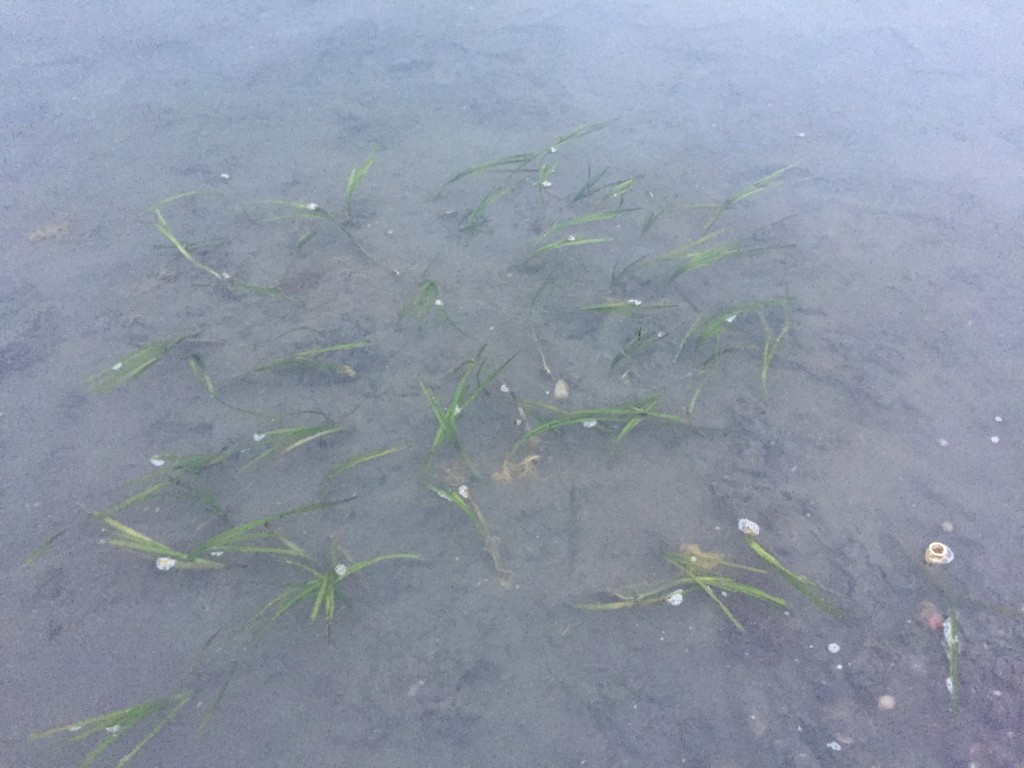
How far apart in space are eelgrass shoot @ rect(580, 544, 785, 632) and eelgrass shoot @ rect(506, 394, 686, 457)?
0.32 meters

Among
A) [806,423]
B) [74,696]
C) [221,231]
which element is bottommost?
[74,696]

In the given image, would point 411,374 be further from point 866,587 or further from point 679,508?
point 866,587

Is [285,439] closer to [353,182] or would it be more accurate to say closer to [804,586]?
[353,182]

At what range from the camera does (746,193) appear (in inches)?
90.5

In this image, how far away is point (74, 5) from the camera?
335 centimetres

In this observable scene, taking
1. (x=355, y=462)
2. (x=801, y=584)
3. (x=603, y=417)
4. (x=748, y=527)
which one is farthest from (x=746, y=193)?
(x=355, y=462)

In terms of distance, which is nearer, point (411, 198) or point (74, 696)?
point (74, 696)

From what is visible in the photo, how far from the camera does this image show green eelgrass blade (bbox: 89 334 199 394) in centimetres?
184

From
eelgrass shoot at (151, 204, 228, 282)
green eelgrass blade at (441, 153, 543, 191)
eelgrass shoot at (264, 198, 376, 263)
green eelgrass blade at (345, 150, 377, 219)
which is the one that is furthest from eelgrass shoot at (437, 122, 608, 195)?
eelgrass shoot at (151, 204, 228, 282)

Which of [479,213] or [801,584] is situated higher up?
[479,213]

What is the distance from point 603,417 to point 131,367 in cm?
119

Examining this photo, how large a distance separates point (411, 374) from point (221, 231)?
888 millimetres

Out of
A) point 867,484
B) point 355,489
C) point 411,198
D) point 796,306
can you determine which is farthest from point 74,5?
point 867,484

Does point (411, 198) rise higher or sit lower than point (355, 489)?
higher
